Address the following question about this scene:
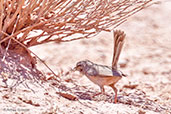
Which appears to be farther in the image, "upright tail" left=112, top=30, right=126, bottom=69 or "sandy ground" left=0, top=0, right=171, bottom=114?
"upright tail" left=112, top=30, right=126, bottom=69

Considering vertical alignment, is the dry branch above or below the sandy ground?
above

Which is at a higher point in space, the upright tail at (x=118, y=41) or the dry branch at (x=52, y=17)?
the dry branch at (x=52, y=17)

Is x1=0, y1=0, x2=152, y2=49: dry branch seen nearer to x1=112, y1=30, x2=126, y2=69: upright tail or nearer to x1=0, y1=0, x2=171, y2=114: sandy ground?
x1=112, y1=30, x2=126, y2=69: upright tail

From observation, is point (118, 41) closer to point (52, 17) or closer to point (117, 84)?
point (52, 17)

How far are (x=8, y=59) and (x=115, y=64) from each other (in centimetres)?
72

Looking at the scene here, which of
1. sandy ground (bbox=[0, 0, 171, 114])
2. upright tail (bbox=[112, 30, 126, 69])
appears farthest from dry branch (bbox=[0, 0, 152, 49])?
sandy ground (bbox=[0, 0, 171, 114])

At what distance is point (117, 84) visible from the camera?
3.55 m

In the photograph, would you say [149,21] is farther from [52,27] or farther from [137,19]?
[52,27]

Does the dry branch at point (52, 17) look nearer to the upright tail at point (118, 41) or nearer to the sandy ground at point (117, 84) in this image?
the upright tail at point (118, 41)

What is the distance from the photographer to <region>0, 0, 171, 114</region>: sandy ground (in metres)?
2.17

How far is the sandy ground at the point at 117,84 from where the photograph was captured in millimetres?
2174

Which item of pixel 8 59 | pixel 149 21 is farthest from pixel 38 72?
pixel 149 21

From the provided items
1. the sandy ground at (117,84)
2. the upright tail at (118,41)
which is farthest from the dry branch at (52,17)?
the sandy ground at (117,84)

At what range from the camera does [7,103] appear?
6.75 ft
